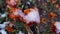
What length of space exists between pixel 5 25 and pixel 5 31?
4 centimetres

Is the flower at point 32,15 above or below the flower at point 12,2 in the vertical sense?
below

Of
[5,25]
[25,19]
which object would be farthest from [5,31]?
[25,19]

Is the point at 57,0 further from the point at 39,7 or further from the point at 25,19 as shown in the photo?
the point at 25,19

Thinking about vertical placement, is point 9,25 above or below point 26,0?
below

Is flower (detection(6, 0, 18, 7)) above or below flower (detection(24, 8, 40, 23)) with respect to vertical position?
above

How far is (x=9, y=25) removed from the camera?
175cm

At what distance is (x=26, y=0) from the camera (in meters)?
1.78

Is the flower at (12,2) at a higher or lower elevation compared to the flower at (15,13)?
higher

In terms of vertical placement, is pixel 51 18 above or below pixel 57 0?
below

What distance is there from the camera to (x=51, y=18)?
1.77m

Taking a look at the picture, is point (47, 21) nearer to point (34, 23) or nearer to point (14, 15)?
point (34, 23)

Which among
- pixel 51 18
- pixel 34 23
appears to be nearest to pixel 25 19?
pixel 34 23

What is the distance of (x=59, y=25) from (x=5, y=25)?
14.4 inches

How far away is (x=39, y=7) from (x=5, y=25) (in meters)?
0.26
